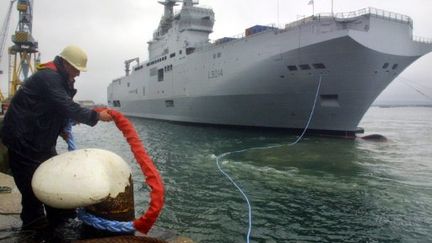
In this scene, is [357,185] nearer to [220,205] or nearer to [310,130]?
[220,205]


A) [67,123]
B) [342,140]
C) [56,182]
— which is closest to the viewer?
[56,182]

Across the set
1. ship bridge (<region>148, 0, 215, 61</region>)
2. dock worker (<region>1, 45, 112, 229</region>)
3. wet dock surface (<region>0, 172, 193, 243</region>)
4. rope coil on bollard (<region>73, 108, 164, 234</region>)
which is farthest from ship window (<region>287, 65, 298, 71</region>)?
rope coil on bollard (<region>73, 108, 164, 234</region>)

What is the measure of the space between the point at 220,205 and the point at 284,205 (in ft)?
4.87

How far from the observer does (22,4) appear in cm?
3941

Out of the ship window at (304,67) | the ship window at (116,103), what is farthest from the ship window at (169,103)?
the ship window at (116,103)

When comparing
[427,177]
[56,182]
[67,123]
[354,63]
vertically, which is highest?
[354,63]

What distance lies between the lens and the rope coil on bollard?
3.28 meters

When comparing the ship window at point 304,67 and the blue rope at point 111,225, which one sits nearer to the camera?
the blue rope at point 111,225

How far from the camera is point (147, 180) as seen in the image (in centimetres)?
330

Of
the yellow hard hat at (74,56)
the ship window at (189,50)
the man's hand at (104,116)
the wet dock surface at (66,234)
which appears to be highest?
the ship window at (189,50)

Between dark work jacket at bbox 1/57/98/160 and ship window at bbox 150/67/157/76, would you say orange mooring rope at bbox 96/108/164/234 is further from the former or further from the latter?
ship window at bbox 150/67/157/76

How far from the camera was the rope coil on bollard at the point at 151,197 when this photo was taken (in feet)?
10.8

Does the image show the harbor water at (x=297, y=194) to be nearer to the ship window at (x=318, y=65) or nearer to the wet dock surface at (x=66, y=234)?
the wet dock surface at (x=66, y=234)

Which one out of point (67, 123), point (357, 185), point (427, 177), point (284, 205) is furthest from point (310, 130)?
point (67, 123)
